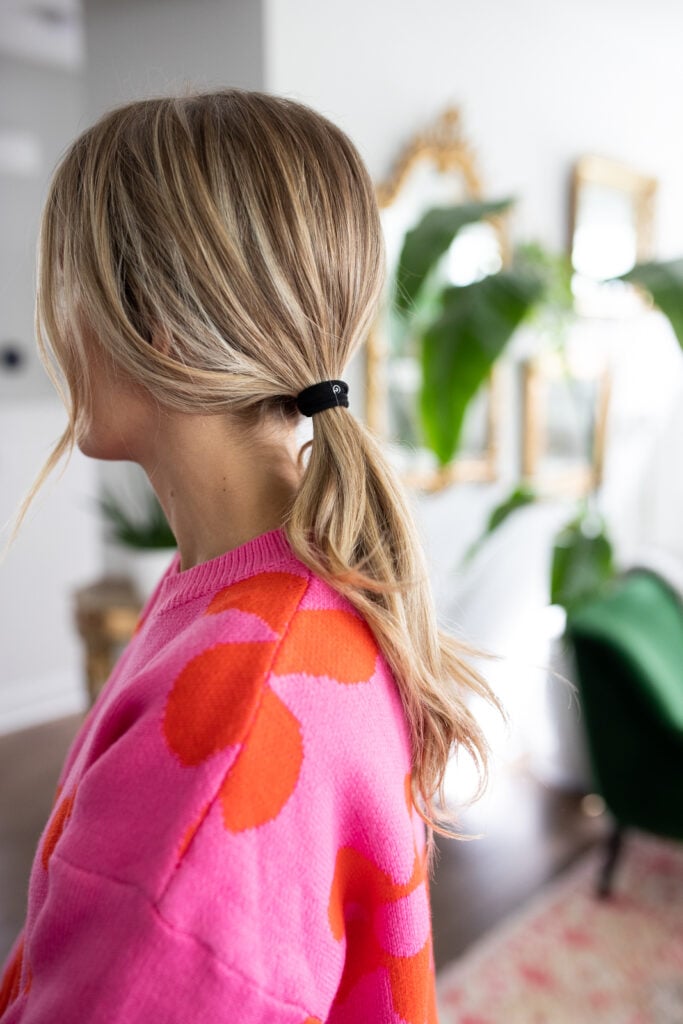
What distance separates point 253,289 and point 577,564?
150 centimetres

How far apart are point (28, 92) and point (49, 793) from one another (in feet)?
8.34

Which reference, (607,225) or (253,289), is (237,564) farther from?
(607,225)

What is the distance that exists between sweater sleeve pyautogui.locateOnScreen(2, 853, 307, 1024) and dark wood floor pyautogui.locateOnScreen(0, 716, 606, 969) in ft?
4.93

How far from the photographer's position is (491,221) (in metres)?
2.77

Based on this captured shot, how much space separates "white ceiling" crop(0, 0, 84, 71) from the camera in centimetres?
290

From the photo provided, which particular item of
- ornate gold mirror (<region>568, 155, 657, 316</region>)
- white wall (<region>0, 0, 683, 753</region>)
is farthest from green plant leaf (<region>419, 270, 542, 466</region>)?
ornate gold mirror (<region>568, 155, 657, 316</region>)

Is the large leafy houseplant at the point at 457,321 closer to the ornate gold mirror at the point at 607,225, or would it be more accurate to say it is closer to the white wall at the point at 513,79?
the white wall at the point at 513,79

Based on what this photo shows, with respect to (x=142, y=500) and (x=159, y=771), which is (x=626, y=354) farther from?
(x=159, y=771)

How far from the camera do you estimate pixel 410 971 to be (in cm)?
67

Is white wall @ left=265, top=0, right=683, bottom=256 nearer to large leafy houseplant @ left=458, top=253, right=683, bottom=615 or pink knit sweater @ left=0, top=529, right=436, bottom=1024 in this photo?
large leafy houseplant @ left=458, top=253, right=683, bottom=615

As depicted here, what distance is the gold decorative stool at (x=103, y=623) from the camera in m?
2.19

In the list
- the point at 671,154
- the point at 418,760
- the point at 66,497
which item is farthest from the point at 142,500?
the point at 671,154

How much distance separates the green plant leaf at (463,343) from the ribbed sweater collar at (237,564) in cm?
121

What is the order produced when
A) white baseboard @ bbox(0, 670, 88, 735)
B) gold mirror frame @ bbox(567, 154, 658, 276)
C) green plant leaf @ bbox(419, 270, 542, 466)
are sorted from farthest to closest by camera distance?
white baseboard @ bbox(0, 670, 88, 735)
gold mirror frame @ bbox(567, 154, 658, 276)
green plant leaf @ bbox(419, 270, 542, 466)
